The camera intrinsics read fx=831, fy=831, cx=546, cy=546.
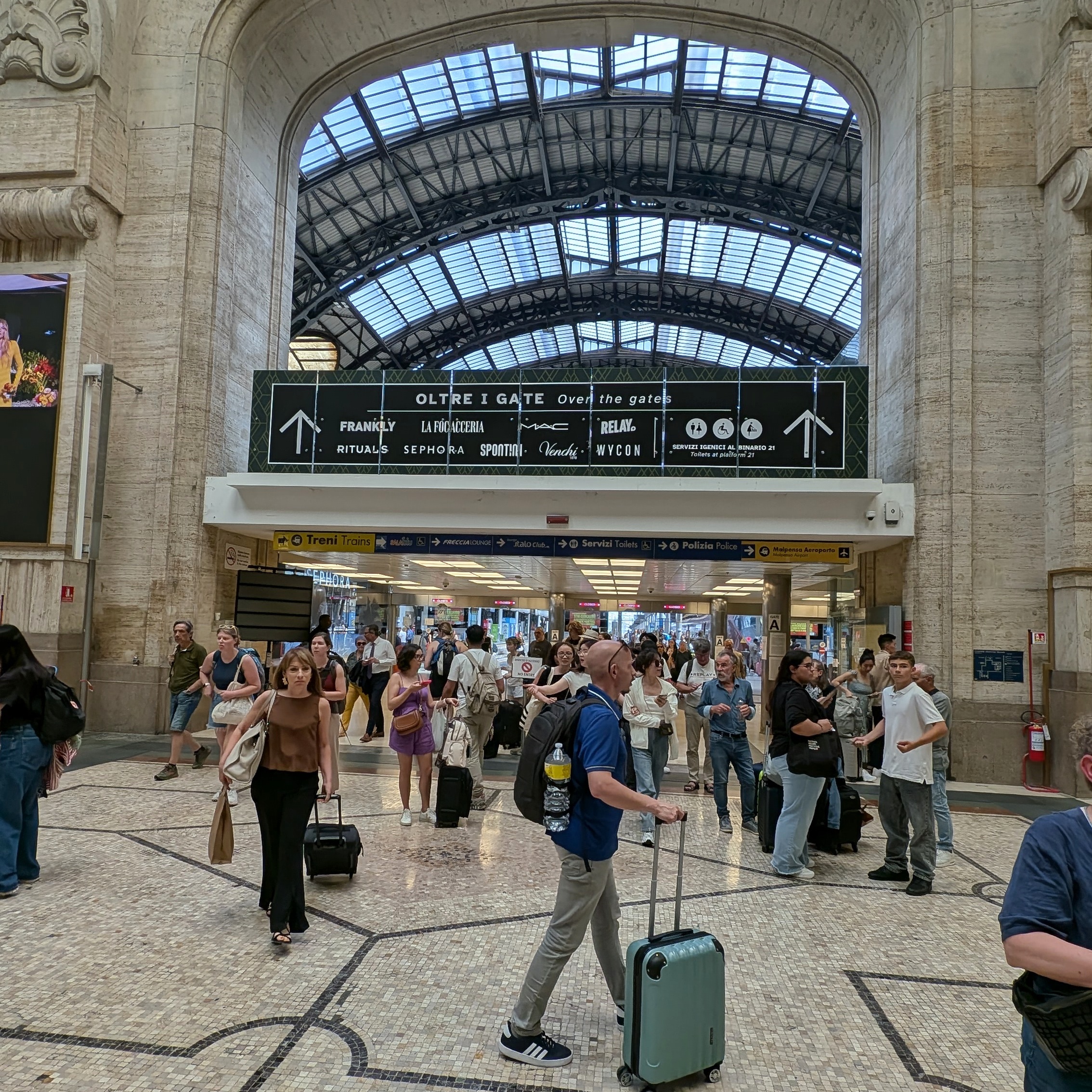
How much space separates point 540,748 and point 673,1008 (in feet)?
3.48

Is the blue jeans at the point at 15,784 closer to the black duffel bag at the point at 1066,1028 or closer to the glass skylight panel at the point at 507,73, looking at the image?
the black duffel bag at the point at 1066,1028

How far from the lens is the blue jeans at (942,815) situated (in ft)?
22.0

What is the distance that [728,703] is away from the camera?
25.1ft

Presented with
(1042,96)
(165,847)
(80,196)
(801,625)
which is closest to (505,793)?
(165,847)

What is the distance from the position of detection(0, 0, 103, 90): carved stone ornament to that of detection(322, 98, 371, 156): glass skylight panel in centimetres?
953

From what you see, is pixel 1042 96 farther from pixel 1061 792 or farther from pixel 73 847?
pixel 73 847

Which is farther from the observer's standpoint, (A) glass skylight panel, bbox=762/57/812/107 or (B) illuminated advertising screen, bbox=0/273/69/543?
(A) glass skylight panel, bbox=762/57/812/107

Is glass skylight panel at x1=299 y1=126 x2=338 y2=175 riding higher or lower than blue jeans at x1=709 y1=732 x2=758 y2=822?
higher

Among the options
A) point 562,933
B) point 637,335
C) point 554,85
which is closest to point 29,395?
point 562,933

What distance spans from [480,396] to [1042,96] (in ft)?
28.9

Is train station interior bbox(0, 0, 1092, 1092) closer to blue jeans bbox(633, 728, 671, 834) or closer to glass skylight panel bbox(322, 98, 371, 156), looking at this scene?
blue jeans bbox(633, 728, 671, 834)

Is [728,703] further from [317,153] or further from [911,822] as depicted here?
[317,153]

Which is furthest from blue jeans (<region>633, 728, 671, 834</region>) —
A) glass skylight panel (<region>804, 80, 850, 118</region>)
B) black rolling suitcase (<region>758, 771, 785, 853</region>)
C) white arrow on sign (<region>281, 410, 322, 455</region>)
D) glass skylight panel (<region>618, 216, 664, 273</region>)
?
glass skylight panel (<region>618, 216, 664, 273</region>)

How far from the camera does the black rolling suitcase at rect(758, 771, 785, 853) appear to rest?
6582mm
